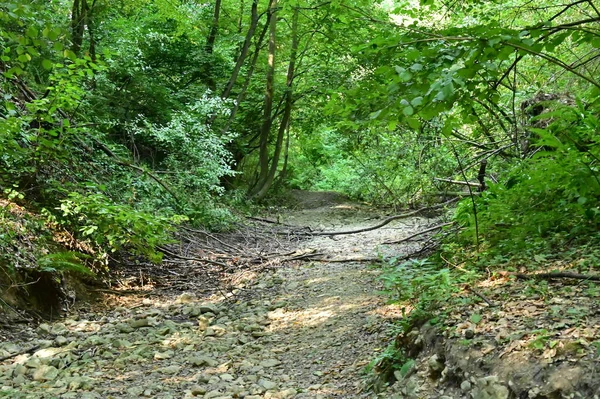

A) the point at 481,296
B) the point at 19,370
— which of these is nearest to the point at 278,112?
the point at 19,370

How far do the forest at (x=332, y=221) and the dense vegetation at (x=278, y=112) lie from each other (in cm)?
3

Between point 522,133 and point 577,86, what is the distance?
930 mm

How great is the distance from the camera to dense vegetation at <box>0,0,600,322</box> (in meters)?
2.54

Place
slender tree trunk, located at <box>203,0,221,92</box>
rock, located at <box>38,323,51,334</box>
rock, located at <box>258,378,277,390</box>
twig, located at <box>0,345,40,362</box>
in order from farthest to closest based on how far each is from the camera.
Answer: slender tree trunk, located at <box>203,0,221,92</box> < rock, located at <box>38,323,51,334</box> < twig, located at <box>0,345,40,362</box> < rock, located at <box>258,378,277,390</box>

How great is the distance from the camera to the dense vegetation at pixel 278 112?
8.34 feet

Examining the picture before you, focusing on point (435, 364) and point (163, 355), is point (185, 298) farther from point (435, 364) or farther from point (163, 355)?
point (435, 364)

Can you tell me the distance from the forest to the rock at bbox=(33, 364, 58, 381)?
36mm

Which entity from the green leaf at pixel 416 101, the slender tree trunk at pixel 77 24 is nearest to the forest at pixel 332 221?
the green leaf at pixel 416 101

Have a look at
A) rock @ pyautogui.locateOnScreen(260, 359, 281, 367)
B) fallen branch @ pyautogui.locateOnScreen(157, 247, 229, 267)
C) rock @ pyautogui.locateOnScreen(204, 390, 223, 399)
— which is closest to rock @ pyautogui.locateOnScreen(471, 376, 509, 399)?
rock @ pyautogui.locateOnScreen(204, 390, 223, 399)

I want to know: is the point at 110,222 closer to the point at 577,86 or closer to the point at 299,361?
the point at 299,361

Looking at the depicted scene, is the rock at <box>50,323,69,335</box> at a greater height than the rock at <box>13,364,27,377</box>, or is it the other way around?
the rock at <box>50,323,69,335</box>

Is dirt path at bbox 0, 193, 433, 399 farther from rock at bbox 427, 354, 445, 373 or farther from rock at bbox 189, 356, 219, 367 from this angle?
rock at bbox 427, 354, 445, 373

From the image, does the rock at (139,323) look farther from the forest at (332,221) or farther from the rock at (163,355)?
the rock at (163,355)

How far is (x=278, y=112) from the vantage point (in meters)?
15.0
